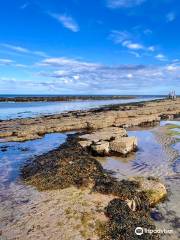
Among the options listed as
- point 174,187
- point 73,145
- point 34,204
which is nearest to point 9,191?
point 34,204

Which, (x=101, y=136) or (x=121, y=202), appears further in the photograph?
(x=101, y=136)

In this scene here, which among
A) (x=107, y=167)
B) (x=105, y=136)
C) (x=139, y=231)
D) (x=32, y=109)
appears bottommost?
(x=107, y=167)

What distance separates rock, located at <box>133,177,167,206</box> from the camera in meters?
10.3

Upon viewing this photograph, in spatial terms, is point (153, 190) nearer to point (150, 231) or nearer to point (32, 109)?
point (150, 231)

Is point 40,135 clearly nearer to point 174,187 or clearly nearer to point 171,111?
point 174,187

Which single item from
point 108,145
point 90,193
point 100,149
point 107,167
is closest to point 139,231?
point 90,193

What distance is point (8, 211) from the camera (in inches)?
340

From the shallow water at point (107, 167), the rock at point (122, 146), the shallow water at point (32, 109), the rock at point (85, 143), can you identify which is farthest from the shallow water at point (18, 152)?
the shallow water at point (32, 109)

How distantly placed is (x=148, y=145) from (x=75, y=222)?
14009mm

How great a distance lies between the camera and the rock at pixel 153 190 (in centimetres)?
1028

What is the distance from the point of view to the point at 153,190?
10.6m

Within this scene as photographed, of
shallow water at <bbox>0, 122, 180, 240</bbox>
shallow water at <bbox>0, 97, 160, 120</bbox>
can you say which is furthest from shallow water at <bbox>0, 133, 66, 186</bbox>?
shallow water at <bbox>0, 97, 160, 120</bbox>

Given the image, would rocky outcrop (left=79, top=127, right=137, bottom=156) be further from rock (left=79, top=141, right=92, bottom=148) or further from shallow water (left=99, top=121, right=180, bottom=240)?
shallow water (left=99, top=121, right=180, bottom=240)

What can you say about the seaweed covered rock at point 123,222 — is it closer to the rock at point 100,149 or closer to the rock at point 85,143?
the rock at point 100,149
